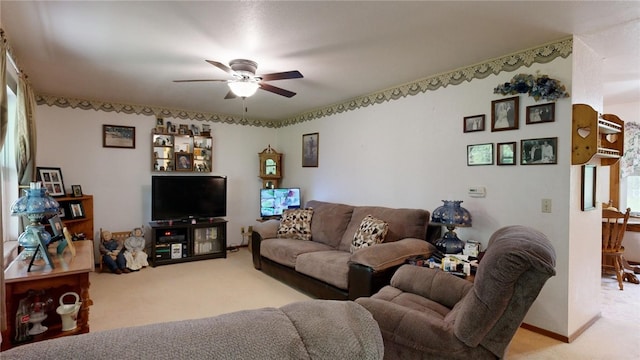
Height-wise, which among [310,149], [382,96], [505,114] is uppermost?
[382,96]

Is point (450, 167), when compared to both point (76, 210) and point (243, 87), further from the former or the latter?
point (76, 210)

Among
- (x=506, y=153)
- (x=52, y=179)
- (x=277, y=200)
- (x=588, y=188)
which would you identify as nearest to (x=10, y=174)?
(x=52, y=179)

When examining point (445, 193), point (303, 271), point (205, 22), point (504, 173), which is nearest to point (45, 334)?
point (303, 271)

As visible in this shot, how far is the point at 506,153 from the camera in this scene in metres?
3.00

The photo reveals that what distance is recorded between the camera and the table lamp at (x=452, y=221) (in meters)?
3.05

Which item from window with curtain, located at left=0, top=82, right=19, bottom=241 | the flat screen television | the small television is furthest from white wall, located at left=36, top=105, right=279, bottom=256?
window with curtain, located at left=0, top=82, right=19, bottom=241

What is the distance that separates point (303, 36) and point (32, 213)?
2.32m

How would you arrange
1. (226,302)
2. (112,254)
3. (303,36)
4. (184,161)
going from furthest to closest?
1. (184,161)
2. (112,254)
3. (226,302)
4. (303,36)

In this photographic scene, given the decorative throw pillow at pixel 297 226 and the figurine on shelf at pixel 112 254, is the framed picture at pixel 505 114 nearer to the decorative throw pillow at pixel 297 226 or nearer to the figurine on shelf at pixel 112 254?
the decorative throw pillow at pixel 297 226

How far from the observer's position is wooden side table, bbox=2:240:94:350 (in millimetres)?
1996

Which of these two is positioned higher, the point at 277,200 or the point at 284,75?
the point at 284,75

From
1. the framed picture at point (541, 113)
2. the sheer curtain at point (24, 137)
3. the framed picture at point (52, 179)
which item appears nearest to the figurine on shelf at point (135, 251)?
the framed picture at point (52, 179)

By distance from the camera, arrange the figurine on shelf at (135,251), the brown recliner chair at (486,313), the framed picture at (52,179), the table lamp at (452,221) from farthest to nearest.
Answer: the figurine on shelf at (135,251) → the framed picture at (52,179) → the table lamp at (452,221) → the brown recliner chair at (486,313)

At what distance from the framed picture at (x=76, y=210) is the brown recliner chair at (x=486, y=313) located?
4285mm
